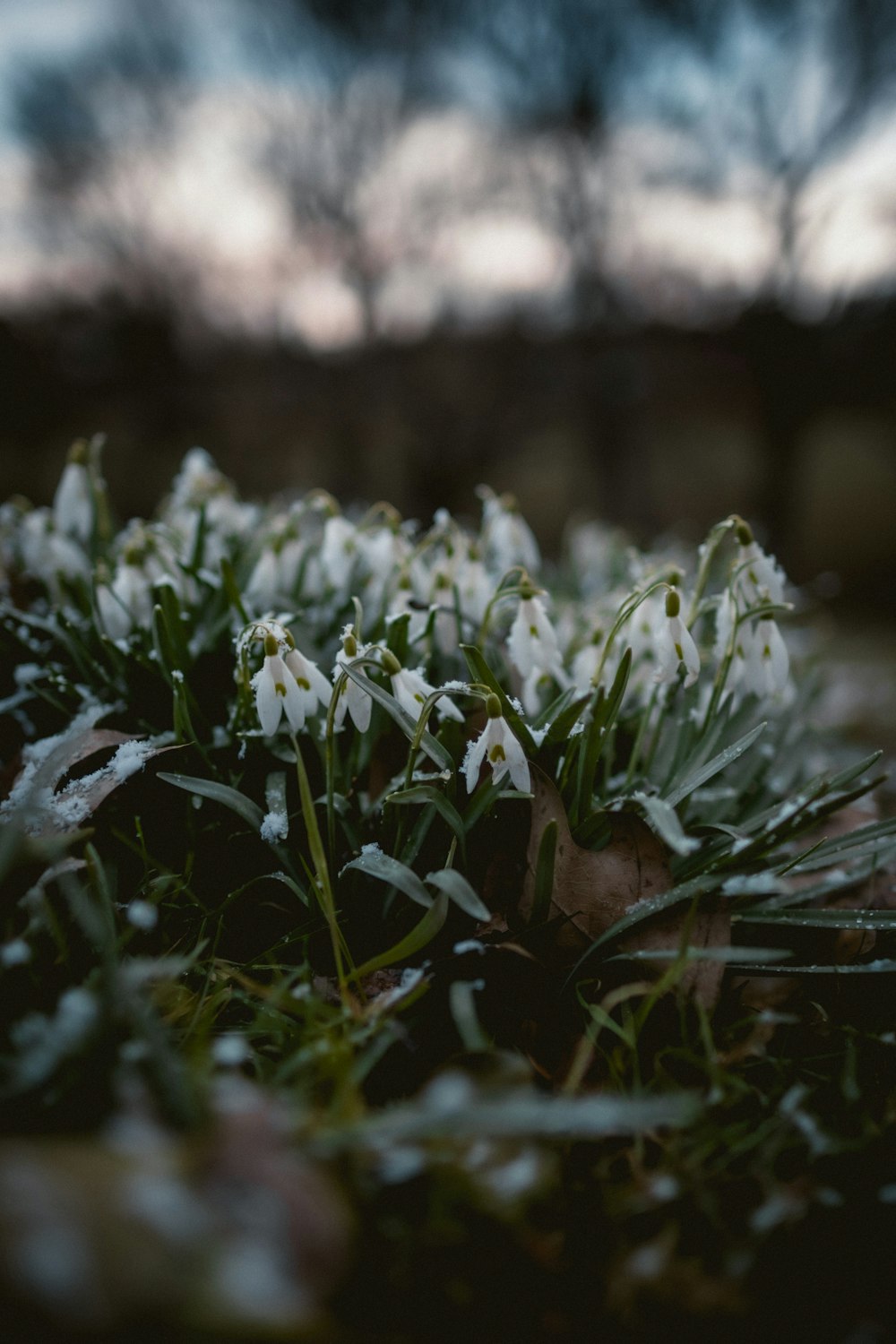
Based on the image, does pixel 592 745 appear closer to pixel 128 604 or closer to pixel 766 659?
pixel 766 659

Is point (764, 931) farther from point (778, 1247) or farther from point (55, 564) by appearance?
point (55, 564)

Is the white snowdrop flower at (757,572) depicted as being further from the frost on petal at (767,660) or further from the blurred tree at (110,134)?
the blurred tree at (110,134)

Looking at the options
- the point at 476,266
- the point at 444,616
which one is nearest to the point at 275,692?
the point at 444,616

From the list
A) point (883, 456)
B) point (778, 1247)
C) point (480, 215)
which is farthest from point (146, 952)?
point (883, 456)

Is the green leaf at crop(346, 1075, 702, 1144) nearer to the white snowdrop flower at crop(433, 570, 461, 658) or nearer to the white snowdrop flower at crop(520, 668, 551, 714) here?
the white snowdrop flower at crop(520, 668, 551, 714)

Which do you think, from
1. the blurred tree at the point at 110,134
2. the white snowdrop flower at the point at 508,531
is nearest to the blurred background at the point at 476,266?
the blurred tree at the point at 110,134
